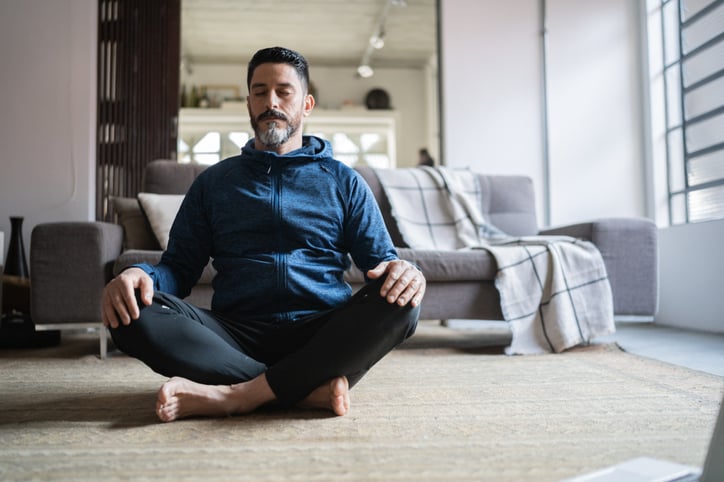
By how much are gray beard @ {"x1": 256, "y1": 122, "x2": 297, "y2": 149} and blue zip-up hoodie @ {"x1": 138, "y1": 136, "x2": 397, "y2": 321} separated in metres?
0.03

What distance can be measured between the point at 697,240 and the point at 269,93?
2758mm

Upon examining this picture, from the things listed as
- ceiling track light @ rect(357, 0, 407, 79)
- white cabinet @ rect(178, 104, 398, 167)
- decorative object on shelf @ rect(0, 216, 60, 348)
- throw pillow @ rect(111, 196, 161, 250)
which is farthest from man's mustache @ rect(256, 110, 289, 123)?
white cabinet @ rect(178, 104, 398, 167)

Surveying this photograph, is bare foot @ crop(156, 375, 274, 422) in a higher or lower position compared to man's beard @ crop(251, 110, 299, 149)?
lower

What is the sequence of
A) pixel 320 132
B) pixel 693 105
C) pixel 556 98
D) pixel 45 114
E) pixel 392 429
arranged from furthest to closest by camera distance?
pixel 320 132 → pixel 556 98 → pixel 45 114 → pixel 693 105 → pixel 392 429

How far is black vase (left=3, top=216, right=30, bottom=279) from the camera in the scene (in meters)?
3.28

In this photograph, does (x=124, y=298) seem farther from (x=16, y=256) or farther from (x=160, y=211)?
(x=16, y=256)

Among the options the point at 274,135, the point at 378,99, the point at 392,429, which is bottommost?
the point at 392,429

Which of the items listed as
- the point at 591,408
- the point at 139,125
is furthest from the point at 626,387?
the point at 139,125

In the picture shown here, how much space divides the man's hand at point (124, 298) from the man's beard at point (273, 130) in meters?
0.48

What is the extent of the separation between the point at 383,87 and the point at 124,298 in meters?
7.74

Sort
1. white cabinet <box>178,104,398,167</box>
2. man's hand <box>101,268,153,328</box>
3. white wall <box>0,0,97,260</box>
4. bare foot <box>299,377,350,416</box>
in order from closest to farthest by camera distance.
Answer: man's hand <box>101,268,153,328</box>, bare foot <box>299,377,350,416</box>, white wall <box>0,0,97,260</box>, white cabinet <box>178,104,398,167</box>

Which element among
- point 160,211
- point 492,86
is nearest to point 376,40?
point 492,86

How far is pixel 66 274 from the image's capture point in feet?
7.85

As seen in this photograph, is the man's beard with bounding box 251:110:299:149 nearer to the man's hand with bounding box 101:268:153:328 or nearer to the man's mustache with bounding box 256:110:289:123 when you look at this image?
the man's mustache with bounding box 256:110:289:123
